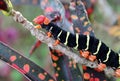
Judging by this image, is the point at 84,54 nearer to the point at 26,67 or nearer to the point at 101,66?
the point at 101,66

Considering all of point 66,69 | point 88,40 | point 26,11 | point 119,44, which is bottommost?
point 26,11

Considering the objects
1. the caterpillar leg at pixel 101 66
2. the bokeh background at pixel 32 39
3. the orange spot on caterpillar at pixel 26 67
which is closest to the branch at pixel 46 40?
the caterpillar leg at pixel 101 66

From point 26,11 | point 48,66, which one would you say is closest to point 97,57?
A: point 48,66

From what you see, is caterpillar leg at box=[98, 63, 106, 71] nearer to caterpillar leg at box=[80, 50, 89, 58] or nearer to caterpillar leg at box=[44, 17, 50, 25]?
caterpillar leg at box=[80, 50, 89, 58]

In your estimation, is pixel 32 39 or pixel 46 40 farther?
pixel 32 39

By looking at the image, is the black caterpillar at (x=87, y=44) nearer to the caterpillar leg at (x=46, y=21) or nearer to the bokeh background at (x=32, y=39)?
the caterpillar leg at (x=46, y=21)

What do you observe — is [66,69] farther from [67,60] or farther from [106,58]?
[106,58]

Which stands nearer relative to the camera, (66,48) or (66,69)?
(66,48)

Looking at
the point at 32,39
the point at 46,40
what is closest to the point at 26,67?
the point at 46,40
